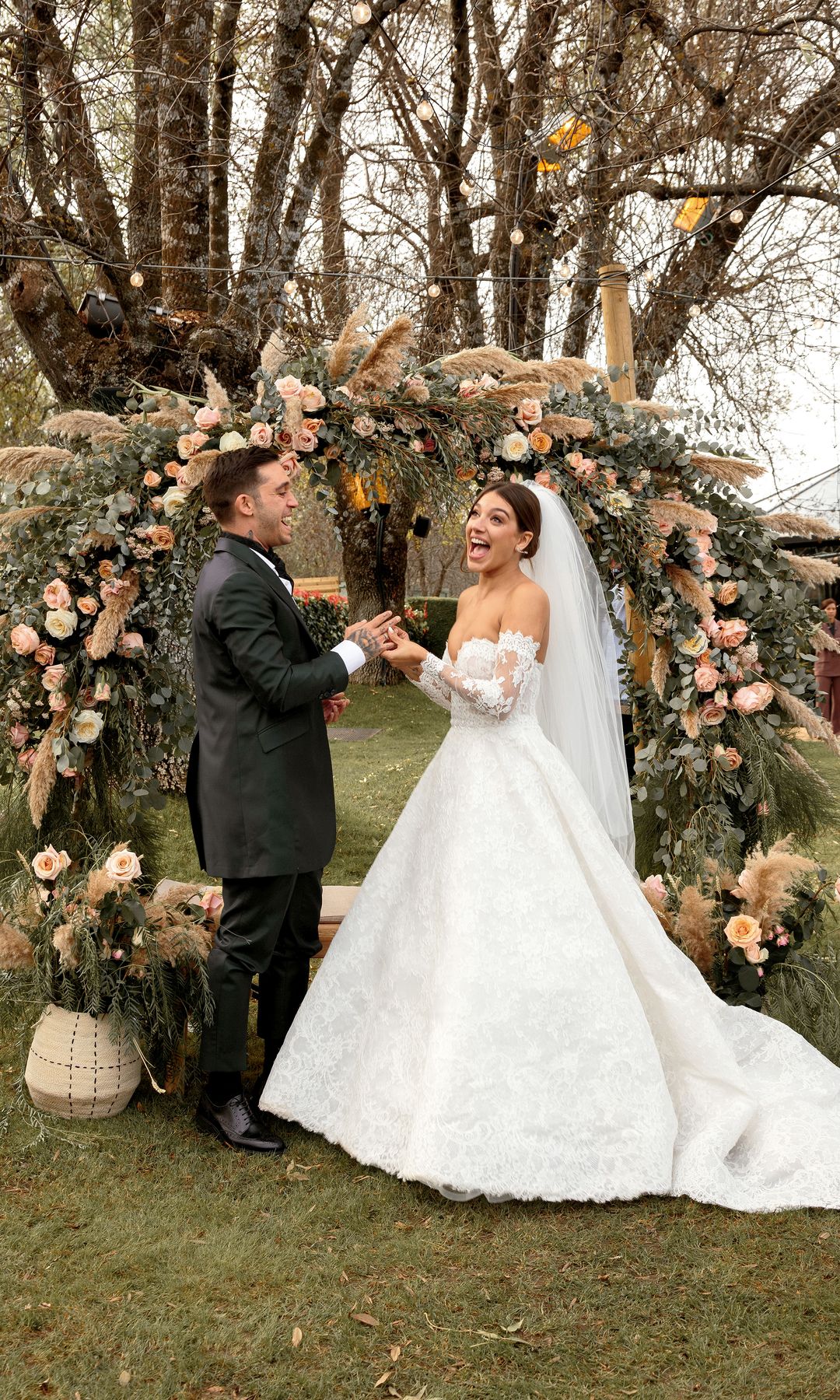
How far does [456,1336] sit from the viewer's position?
270 cm

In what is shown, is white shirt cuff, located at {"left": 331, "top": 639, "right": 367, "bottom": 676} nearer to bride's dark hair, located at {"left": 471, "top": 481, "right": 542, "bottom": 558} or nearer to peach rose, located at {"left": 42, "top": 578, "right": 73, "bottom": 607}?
bride's dark hair, located at {"left": 471, "top": 481, "right": 542, "bottom": 558}

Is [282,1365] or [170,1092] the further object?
[170,1092]

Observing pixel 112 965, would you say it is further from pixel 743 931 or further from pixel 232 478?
pixel 743 931

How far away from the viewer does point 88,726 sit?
397 centimetres

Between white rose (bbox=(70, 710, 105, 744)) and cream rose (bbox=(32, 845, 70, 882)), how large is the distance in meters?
0.40

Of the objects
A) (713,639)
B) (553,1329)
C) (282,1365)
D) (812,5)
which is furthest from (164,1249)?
(812,5)

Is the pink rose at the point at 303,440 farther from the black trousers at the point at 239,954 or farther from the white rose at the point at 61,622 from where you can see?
the black trousers at the point at 239,954

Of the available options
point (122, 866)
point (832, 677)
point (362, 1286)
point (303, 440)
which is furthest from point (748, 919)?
point (832, 677)

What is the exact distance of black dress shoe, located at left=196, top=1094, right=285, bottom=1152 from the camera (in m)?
3.61

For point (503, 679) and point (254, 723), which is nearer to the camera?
point (254, 723)

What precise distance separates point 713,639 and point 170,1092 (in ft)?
8.82

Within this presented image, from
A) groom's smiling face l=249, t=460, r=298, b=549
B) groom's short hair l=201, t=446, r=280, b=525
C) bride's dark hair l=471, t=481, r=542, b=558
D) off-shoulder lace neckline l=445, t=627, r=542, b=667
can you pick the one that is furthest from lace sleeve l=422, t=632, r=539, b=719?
groom's short hair l=201, t=446, r=280, b=525

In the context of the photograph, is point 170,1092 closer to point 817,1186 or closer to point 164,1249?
point 164,1249

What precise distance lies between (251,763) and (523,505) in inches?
52.9
